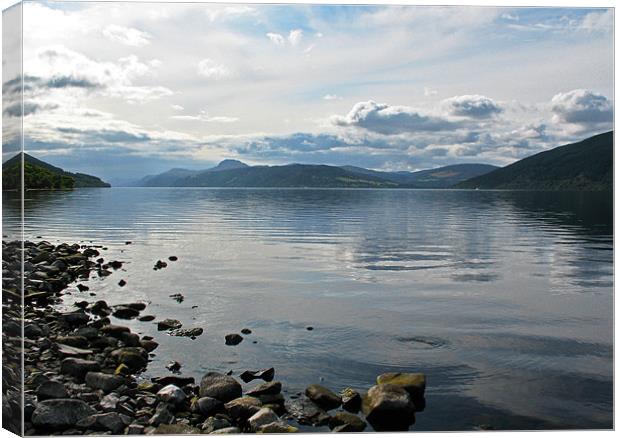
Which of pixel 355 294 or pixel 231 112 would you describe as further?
pixel 355 294

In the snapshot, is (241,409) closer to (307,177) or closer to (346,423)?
(346,423)

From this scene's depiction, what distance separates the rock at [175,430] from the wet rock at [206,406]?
35 centimetres

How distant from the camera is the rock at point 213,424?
264 inches

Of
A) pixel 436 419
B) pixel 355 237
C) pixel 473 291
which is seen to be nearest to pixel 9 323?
pixel 436 419

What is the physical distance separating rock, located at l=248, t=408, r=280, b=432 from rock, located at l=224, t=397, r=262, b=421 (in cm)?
14

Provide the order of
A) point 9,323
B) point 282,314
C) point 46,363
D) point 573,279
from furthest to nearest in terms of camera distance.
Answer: point 573,279 < point 282,314 < point 46,363 < point 9,323

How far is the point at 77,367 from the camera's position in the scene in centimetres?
787

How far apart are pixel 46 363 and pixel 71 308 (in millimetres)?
3819

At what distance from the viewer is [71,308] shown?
38.8ft

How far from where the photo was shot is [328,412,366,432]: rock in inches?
272

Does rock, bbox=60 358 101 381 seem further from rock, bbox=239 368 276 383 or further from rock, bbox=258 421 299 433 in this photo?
rock, bbox=258 421 299 433

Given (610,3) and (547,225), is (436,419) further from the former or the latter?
(547,225)

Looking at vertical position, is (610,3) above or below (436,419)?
above

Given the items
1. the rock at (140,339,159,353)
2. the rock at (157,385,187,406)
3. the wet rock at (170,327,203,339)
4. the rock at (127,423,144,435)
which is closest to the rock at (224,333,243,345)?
the wet rock at (170,327,203,339)
